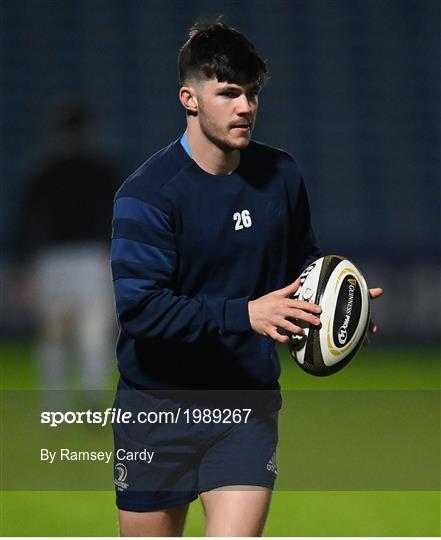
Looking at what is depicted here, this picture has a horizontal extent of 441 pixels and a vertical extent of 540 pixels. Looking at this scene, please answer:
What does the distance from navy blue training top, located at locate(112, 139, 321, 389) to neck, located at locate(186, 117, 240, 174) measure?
2 centimetres

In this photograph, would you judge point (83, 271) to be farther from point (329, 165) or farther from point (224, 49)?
point (329, 165)

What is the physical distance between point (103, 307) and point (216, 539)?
178 inches

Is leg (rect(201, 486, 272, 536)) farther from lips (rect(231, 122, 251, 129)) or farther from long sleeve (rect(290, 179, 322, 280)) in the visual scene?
lips (rect(231, 122, 251, 129))

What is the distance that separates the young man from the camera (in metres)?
3.54

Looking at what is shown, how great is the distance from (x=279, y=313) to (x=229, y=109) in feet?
2.12

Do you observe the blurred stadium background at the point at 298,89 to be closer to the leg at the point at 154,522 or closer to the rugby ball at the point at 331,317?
the rugby ball at the point at 331,317

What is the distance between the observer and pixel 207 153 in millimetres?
3686

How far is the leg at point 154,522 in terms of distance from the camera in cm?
371

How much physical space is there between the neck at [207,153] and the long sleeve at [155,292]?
215 mm

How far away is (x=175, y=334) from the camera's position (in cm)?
354

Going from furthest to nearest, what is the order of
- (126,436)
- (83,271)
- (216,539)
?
(83,271) → (126,436) → (216,539)

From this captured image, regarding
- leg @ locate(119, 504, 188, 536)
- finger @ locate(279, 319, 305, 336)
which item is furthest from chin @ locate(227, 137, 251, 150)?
leg @ locate(119, 504, 188, 536)

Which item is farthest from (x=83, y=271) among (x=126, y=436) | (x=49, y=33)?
(x=49, y=33)

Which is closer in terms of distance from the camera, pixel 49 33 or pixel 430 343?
pixel 430 343
